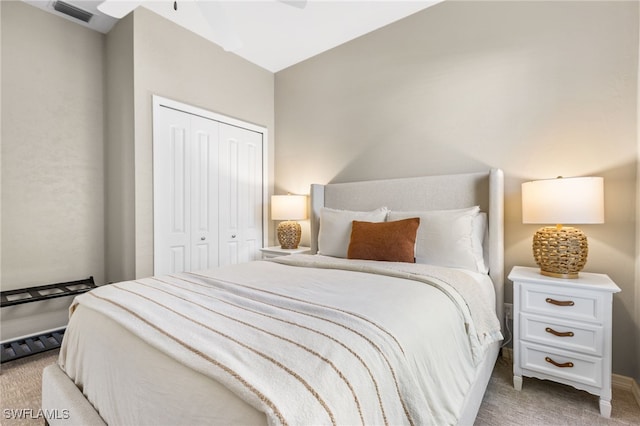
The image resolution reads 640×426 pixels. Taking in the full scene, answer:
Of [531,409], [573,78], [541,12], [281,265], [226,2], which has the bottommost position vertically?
[531,409]

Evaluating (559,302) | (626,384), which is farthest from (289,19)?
(626,384)

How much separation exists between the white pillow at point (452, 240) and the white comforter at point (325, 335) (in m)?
0.35

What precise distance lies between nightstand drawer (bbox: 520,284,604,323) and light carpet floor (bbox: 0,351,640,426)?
0.49 m

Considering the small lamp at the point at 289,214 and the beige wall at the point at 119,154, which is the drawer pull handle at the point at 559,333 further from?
the beige wall at the point at 119,154

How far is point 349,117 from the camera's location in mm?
3121

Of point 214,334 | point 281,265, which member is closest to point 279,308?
point 214,334

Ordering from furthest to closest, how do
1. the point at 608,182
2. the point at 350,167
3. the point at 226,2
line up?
the point at 350,167 → the point at 226,2 → the point at 608,182

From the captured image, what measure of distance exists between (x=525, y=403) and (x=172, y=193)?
3.10m

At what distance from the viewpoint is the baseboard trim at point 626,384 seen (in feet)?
5.73

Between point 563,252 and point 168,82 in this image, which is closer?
point 563,252

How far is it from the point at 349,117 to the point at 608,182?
2127mm

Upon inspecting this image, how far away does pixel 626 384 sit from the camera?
5.98 ft

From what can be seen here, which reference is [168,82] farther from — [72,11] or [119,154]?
[72,11]

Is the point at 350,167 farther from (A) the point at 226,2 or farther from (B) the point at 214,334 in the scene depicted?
(B) the point at 214,334
